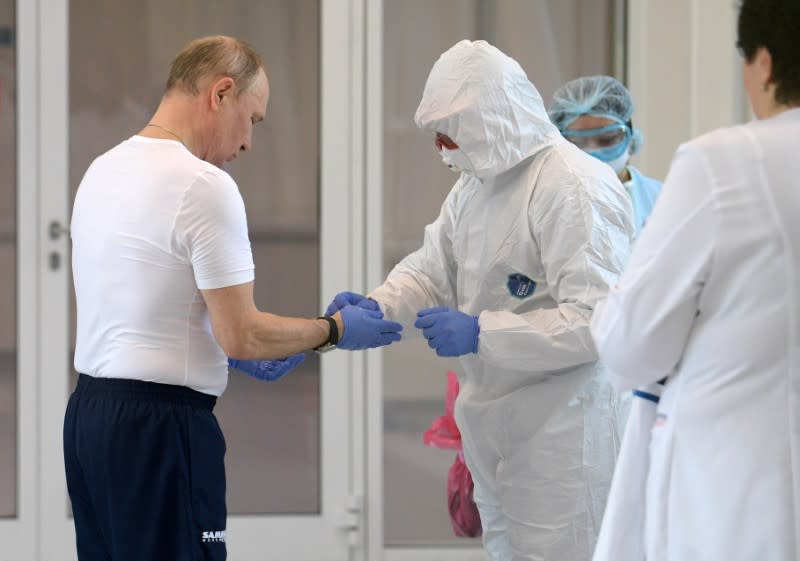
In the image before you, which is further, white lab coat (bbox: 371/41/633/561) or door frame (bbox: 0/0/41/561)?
door frame (bbox: 0/0/41/561)

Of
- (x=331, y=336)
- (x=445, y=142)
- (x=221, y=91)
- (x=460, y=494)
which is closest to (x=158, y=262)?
(x=221, y=91)

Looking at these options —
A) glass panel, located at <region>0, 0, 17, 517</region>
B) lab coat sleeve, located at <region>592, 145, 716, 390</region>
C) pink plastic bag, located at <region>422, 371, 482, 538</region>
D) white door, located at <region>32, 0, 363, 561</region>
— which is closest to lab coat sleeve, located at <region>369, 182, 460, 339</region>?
pink plastic bag, located at <region>422, 371, 482, 538</region>

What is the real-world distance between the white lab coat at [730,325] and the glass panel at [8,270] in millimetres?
2593

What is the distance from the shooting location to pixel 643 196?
3.10m

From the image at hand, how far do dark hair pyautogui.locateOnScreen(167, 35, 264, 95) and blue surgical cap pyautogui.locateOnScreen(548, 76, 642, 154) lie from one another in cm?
126

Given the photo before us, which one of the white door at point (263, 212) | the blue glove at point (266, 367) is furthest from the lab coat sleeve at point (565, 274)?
the white door at point (263, 212)

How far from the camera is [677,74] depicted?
3.71 meters

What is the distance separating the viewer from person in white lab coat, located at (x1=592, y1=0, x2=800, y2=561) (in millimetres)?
1410

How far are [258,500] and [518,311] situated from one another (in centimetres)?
175

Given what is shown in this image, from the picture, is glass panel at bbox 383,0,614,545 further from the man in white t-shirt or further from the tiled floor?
the man in white t-shirt

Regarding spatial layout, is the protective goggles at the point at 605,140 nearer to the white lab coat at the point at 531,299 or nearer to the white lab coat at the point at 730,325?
the white lab coat at the point at 531,299

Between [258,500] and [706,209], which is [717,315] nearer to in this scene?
[706,209]

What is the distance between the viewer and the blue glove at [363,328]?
7.31 ft

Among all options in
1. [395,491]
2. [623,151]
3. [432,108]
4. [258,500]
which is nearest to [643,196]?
[623,151]
